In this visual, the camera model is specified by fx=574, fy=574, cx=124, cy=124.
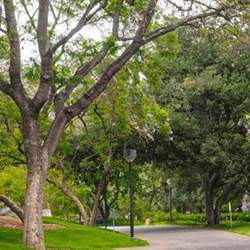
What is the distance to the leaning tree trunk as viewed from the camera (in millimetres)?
11625

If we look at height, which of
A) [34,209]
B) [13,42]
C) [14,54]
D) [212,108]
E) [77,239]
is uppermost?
[212,108]

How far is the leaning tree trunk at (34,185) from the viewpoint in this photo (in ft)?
38.1

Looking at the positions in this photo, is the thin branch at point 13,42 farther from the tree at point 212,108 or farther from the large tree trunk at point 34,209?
the tree at point 212,108

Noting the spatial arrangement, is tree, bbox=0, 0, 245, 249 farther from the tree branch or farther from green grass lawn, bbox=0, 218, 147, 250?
green grass lawn, bbox=0, 218, 147, 250

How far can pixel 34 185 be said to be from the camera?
1184cm

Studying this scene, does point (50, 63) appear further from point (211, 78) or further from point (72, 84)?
point (211, 78)

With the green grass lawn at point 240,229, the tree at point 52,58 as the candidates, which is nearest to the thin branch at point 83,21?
the tree at point 52,58

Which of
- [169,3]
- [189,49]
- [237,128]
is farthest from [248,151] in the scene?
[169,3]

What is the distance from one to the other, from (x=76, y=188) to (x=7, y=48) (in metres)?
17.4

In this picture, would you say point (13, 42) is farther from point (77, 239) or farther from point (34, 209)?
point (77, 239)

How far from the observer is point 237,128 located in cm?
2903

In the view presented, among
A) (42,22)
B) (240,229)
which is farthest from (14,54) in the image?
(240,229)

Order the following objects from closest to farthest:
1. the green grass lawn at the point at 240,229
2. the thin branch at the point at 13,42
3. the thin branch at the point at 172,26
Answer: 1. the thin branch at the point at 13,42
2. the thin branch at the point at 172,26
3. the green grass lawn at the point at 240,229

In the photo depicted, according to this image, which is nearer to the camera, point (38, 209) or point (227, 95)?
point (38, 209)
